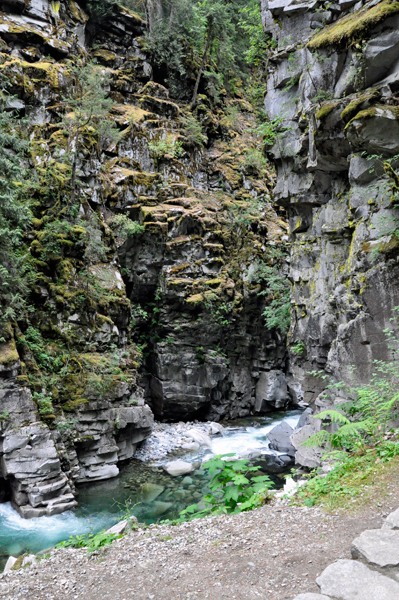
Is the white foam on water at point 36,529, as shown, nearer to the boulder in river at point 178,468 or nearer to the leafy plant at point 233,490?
the boulder in river at point 178,468

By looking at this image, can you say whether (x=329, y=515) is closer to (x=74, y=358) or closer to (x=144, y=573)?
(x=144, y=573)

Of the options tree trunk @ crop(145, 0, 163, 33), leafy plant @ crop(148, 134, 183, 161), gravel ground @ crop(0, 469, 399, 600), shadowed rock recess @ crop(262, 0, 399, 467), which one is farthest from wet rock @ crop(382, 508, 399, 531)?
tree trunk @ crop(145, 0, 163, 33)

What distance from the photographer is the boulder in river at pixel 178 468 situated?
1355 cm

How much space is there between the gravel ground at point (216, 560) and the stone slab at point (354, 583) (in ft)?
0.55

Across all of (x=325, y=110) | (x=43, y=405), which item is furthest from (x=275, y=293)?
(x=43, y=405)

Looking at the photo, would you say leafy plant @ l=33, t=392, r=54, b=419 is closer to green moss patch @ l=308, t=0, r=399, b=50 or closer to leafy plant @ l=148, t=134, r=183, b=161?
green moss patch @ l=308, t=0, r=399, b=50

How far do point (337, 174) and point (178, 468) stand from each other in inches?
458

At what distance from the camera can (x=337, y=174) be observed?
11609 millimetres

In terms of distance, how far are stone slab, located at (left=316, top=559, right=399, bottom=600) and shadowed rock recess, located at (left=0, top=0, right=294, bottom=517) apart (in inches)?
396

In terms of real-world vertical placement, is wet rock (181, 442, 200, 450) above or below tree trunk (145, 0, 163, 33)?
below

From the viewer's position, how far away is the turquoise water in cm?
929

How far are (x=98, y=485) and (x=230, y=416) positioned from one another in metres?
10.4

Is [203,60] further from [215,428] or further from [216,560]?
[216,560]

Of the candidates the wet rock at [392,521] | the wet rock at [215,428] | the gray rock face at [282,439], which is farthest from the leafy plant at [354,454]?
the wet rock at [215,428]
